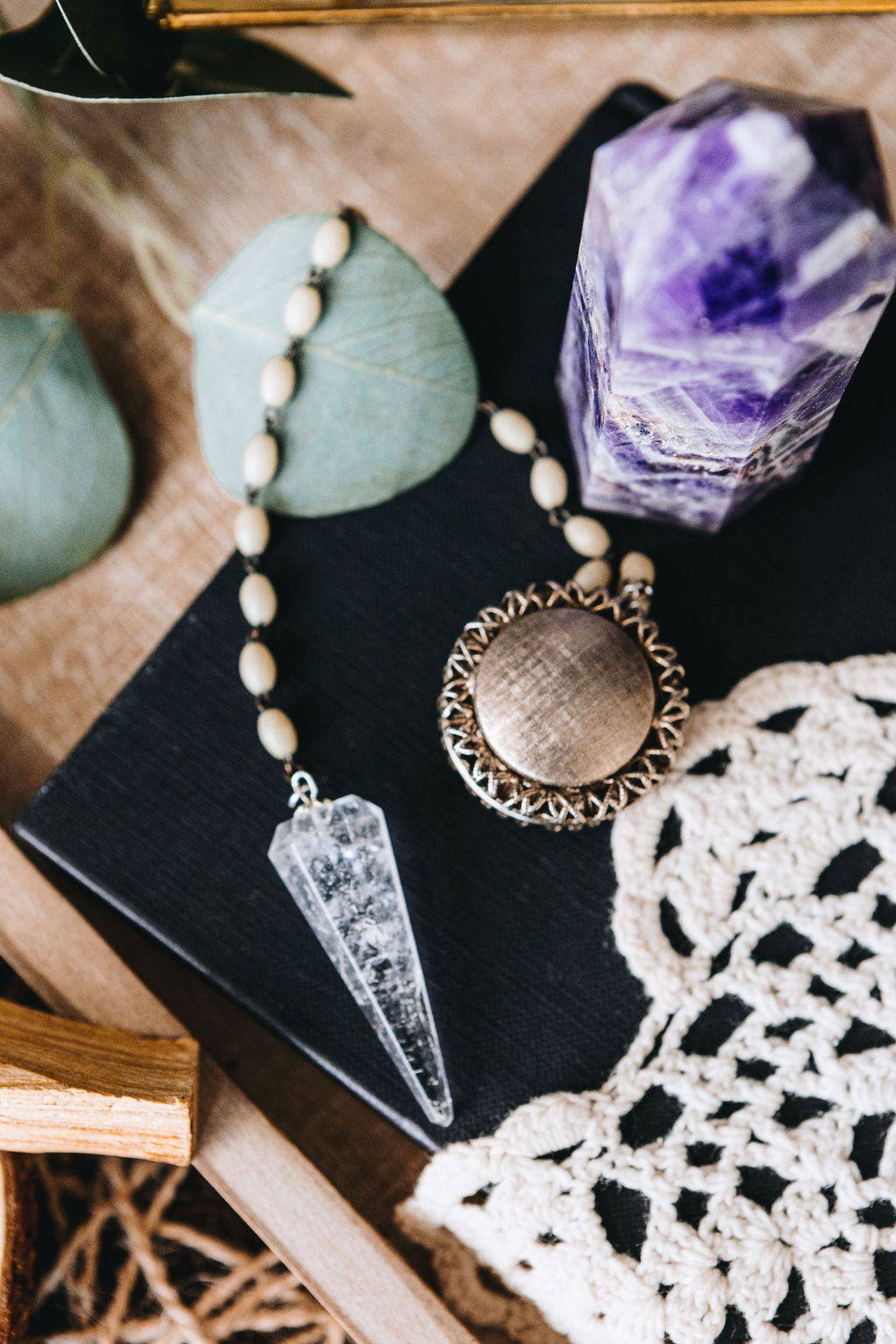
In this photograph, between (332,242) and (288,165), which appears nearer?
(332,242)

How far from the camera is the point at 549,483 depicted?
0.52m

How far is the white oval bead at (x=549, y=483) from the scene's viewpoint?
0.52 m

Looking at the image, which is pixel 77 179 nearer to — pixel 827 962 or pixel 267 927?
pixel 267 927

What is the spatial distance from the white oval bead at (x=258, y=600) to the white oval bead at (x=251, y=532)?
16mm

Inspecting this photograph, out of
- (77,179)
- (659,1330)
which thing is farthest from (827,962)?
(77,179)

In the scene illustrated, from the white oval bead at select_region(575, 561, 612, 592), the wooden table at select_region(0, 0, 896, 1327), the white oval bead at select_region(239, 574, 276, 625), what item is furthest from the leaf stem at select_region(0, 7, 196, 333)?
Answer: the white oval bead at select_region(575, 561, 612, 592)

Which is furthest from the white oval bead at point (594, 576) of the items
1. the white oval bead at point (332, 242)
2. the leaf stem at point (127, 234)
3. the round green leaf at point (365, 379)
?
the leaf stem at point (127, 234)

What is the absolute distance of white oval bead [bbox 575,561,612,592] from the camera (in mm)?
509

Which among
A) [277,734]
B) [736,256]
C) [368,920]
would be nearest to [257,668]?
[277,734]

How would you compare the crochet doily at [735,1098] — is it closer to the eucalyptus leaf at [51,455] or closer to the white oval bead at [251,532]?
the white oval bead at [251,532]

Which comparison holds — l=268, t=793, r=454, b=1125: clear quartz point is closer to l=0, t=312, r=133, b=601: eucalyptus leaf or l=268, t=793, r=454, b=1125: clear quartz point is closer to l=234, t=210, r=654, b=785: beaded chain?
l=234, t=210, r=654, b=785: beaded chain

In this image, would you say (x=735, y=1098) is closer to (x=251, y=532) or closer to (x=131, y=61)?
(x=251, y=532)

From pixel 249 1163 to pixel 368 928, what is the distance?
0.39ft

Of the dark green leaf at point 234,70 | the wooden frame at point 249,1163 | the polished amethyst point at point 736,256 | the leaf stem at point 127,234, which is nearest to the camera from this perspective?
the polished amethyst point at point 736,256
